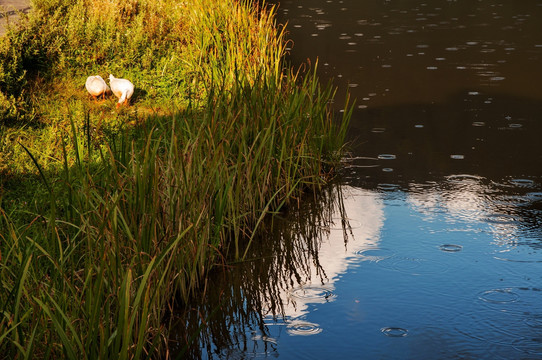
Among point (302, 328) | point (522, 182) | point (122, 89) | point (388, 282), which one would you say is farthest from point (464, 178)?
point (122, 89)

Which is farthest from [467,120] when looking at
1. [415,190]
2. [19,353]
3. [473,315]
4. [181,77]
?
[19,353]

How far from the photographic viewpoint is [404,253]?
4.21 meters

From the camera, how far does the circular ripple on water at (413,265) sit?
3.97 meters

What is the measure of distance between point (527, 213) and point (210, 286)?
214 centimetres

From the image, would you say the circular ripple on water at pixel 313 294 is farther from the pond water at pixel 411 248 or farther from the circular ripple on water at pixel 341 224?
the circular ripple on water at pixel 341 224

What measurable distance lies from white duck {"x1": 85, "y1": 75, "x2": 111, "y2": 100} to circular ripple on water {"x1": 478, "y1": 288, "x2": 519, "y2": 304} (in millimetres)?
4257

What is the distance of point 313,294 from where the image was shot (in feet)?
12.5

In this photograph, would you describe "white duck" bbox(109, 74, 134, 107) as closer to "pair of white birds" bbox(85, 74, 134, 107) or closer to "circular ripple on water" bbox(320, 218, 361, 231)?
"pair of white birds" bbox(85, 74, 134, 107)

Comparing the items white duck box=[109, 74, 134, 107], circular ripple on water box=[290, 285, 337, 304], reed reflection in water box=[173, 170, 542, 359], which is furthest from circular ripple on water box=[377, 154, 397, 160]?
white duck box=[109, 74, 134, 107]

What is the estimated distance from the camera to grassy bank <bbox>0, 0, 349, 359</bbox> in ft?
9.58

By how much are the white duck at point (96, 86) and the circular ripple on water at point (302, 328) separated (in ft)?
12.9

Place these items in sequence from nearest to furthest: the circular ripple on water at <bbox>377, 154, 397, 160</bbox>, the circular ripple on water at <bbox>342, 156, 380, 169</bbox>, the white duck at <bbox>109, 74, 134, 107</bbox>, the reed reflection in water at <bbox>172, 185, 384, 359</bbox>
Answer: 1. the reed reflection in water at <bbox>172, 185, 384, 359</bbox>
2. the circular ripple on water at <bbox>342, 156, 380, 169</bbox>
3. the circular ripple on water at <bbox>377, 154, 397, 160</bbox>
4. the white duck at <bbox>109, 74, 134, 107</bbox>

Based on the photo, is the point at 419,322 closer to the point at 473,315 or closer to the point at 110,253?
the point at 473,315

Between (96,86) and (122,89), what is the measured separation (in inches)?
9.7
